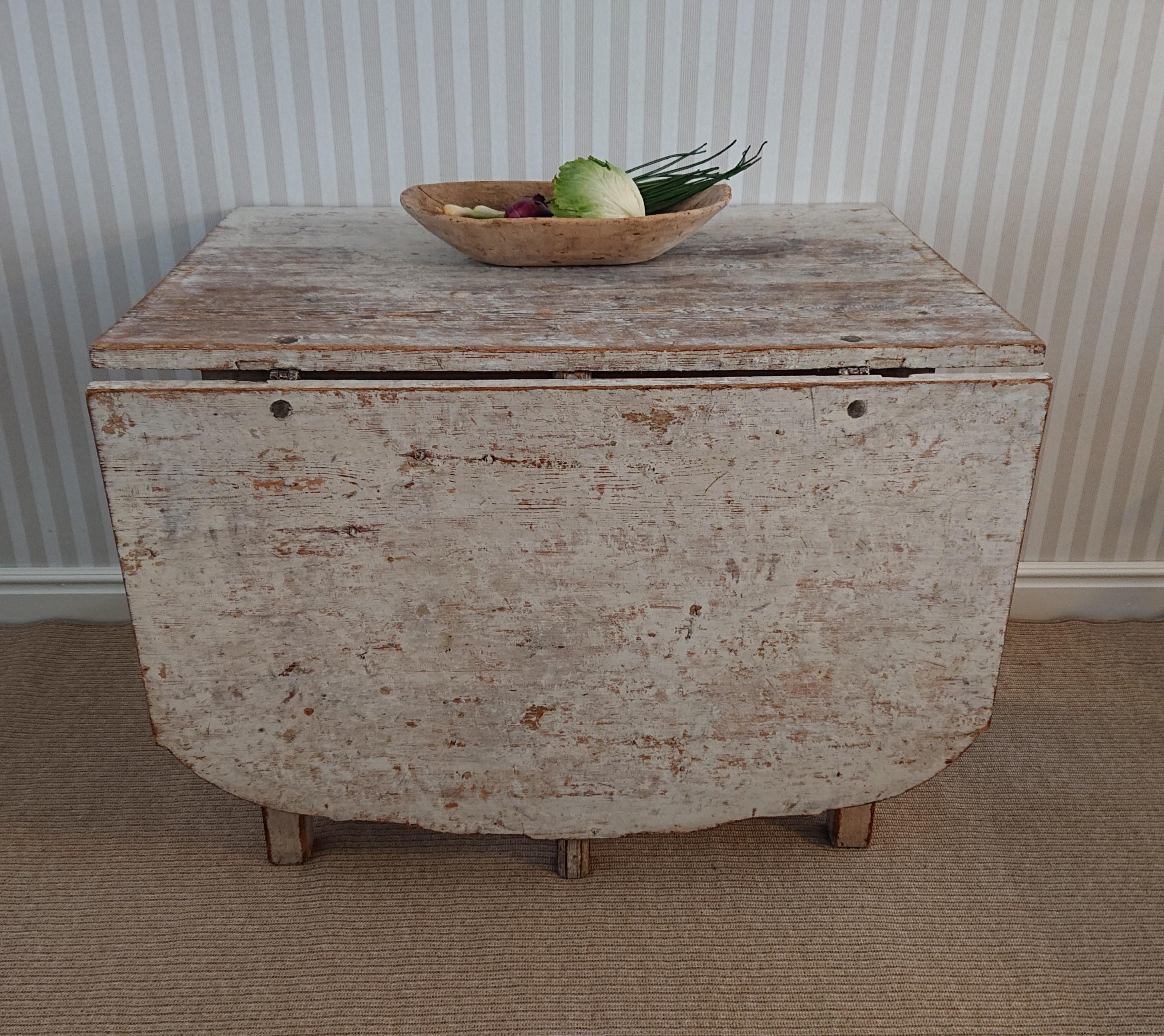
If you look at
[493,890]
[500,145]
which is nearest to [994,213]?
[500,145]

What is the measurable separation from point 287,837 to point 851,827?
29.4 inches

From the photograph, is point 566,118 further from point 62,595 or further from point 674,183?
point 62,595

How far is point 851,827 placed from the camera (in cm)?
148

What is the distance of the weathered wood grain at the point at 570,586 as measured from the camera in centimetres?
114

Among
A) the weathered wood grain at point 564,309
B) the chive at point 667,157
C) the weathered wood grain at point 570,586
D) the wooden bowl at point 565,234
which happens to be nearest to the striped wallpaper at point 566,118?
the chive at point 667,157

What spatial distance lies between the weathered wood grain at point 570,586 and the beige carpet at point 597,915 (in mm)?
141

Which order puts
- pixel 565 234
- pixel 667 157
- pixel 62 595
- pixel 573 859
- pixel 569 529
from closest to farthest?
pixel 569 529
pixel 565 234
pixel 573 859
pixel 667 157
pixel 62 595

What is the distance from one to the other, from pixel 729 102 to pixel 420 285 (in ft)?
2.07

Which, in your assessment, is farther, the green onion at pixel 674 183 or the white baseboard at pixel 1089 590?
the white baseboard at pixel 1089 590

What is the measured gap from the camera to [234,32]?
5.24 ft

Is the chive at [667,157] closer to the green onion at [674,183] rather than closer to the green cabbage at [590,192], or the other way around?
the green onion at [674,183]

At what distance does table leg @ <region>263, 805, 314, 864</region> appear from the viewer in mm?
1436

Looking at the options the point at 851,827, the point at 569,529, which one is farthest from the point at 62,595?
the point at 851,827

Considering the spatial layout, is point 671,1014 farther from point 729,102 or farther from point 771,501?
point 729,102
